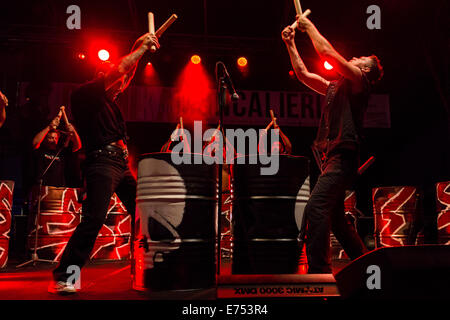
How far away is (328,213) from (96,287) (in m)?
1.95

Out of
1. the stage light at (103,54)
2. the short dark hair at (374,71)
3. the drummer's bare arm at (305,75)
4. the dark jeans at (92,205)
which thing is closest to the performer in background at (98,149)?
the dark jeans at (92,205)

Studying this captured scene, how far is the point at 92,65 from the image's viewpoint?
308 inches

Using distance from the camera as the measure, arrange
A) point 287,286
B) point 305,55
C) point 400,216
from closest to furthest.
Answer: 1. point 287,286
2. point 400,216
3. point 305,55

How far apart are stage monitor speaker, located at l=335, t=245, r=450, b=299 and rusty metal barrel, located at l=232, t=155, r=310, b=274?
85cm

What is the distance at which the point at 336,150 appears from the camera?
8.74 ft

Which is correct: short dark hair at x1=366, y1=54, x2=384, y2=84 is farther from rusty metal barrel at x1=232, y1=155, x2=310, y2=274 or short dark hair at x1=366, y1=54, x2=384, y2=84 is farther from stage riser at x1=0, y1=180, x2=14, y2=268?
stage riser at x1=0, y1=180, x2=14, y2=268

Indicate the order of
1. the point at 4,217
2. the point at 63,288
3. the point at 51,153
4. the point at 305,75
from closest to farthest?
the point at 63,288 < the point at 305,75 < the point at 4,217 < the point at 51,153

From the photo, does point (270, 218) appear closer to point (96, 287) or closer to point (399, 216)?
point (96, 287)

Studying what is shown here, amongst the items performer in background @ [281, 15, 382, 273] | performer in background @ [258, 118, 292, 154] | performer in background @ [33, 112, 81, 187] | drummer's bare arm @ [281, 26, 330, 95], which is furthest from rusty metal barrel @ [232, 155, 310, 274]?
performer in background @ [258, 118, 292, 154]

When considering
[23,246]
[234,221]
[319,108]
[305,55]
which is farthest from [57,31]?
[234,221]

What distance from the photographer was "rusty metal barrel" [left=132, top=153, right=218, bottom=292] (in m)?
2.77

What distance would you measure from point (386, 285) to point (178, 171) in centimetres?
165

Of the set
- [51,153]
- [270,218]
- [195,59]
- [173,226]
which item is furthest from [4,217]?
[195,59]

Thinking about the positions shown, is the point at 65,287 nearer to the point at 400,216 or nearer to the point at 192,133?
the point at 400,216
